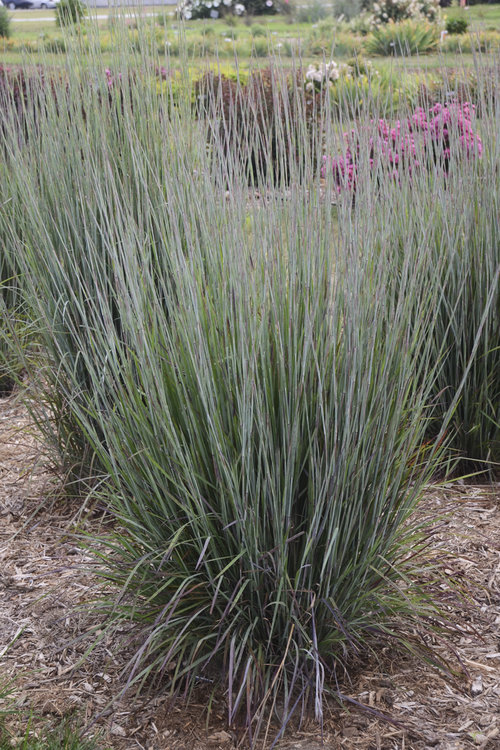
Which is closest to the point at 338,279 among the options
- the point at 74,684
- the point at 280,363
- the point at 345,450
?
the point at 280,363

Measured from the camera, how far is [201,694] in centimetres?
203

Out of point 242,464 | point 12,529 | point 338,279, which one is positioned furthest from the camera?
point 12,529

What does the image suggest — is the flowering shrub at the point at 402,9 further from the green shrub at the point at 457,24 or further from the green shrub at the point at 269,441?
the green shrub at the point at 269,441

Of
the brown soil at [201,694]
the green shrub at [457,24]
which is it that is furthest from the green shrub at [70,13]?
the green shrub at [457,24]

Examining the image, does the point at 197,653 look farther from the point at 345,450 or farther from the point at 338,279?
the point at 338,279

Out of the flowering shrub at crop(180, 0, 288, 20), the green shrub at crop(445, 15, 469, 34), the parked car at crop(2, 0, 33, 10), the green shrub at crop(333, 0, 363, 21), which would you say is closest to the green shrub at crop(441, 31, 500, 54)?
the flowering shrub at crop(180, 0, 288, 20)

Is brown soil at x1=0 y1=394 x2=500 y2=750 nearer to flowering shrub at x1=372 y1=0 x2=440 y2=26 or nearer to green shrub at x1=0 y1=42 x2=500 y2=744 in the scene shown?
green shrub at x1=0 y1=42 x2=500 y2=744

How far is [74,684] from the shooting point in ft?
6.91

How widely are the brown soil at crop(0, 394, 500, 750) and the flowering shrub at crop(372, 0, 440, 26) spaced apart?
18017 mm

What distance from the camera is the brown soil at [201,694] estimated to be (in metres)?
1.90

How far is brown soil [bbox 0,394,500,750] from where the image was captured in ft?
6.22

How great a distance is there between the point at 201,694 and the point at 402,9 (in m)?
20.2

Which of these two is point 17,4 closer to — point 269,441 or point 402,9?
point 402,9

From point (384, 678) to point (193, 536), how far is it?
2.10 feet
